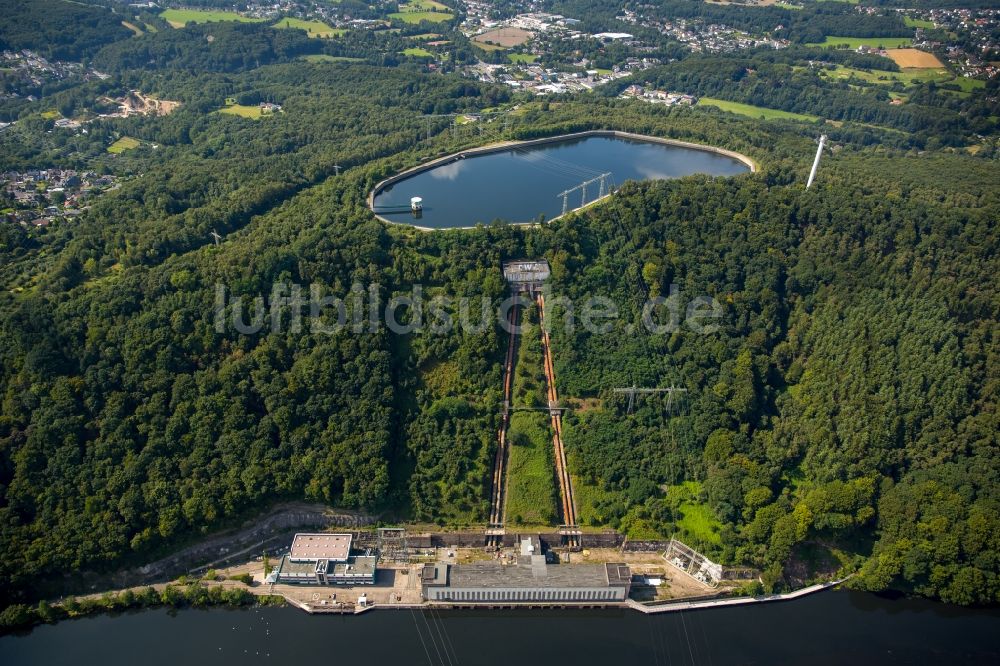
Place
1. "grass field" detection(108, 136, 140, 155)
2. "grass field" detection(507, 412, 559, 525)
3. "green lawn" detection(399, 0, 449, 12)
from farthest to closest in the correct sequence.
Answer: "green lawn" detection(399, 0, 449, 12) < "grass field" detection(108, 136, 140, 155) < "grass field" detection(507, 412, 559, 525)

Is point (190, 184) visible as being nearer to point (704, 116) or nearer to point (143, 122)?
point (143, 122)

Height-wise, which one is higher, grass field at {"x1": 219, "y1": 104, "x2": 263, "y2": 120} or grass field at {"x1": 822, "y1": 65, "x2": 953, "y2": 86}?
grass field at {"x1": 822, "y1": 65, "x2": 953, "y2": 86}

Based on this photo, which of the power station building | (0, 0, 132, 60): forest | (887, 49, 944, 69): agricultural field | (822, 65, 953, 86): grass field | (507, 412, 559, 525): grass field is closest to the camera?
the power station building

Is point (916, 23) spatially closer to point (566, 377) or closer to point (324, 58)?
point (324, 58)

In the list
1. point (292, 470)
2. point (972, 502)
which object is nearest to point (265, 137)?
point (292, 470)

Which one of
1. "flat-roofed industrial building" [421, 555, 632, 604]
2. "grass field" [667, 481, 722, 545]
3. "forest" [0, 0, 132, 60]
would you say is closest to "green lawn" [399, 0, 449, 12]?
"forest" [0, 0, 132, 60]

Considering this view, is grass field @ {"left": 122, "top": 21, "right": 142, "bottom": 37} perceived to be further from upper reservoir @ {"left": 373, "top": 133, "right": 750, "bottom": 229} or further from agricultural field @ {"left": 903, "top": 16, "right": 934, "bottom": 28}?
agricultural field @ {"left": 903, "top": 16, "right": 934, "bottom": 28}

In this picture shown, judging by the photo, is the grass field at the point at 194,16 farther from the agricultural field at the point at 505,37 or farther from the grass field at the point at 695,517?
the grass field at the point at 695,517
